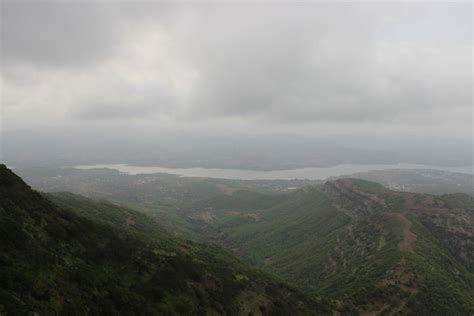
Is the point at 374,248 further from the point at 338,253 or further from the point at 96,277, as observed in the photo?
the point at 96,277

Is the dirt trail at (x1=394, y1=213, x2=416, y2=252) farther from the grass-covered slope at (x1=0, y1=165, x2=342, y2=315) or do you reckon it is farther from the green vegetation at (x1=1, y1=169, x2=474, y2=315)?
the grass-covered slope at (x1=0, y1=165, x2=342, y2=315)

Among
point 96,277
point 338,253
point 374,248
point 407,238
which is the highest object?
point 96,277

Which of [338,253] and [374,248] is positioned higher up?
[374,248]

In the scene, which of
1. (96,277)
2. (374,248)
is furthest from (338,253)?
(96,277)

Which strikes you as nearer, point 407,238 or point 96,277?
point 96,277

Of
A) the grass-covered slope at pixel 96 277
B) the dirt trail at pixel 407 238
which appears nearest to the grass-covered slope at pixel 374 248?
the dirt trail at pixel 407 238

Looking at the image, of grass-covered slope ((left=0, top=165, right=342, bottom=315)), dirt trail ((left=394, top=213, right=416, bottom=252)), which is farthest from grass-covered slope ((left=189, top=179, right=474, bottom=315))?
grass-covered slope ((left=0, top=165, right=342, bottom=315))

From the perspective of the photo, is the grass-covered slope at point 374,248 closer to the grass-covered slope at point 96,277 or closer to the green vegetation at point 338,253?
the green vegetation at point 338,253
